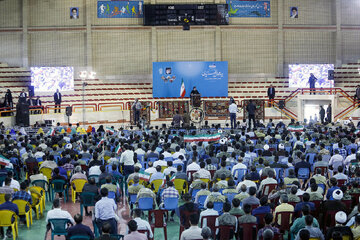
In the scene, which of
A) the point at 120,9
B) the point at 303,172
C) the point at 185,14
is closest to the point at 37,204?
the point at 303,172

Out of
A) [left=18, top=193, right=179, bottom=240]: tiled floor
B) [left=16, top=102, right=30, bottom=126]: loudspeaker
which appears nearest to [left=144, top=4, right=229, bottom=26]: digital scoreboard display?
[left=16, top=102, right=30, bottom=126]: loudspeaker

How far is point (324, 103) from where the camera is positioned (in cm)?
3528

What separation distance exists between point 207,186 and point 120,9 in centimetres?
2846

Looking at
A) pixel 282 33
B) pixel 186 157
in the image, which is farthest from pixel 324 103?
pixel 186 157

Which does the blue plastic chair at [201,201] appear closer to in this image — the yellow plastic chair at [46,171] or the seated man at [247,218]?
the seated man at [247,218]

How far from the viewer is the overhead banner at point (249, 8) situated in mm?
41094

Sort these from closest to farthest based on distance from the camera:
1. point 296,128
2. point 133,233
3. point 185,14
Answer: point 133,233
point 296,128
point 185,14

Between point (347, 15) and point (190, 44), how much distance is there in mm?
12864

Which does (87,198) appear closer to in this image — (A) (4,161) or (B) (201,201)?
(B) (201,201)

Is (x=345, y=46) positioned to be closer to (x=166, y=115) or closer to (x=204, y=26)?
(x=204, y=26)

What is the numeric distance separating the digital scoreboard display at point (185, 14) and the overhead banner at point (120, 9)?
7.75 feet

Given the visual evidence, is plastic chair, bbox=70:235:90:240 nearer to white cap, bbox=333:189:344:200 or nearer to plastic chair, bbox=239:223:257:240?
plastic chair, bbox=239:223:257:240

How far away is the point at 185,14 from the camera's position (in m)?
37.9

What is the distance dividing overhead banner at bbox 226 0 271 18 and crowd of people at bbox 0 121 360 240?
20582 mm
